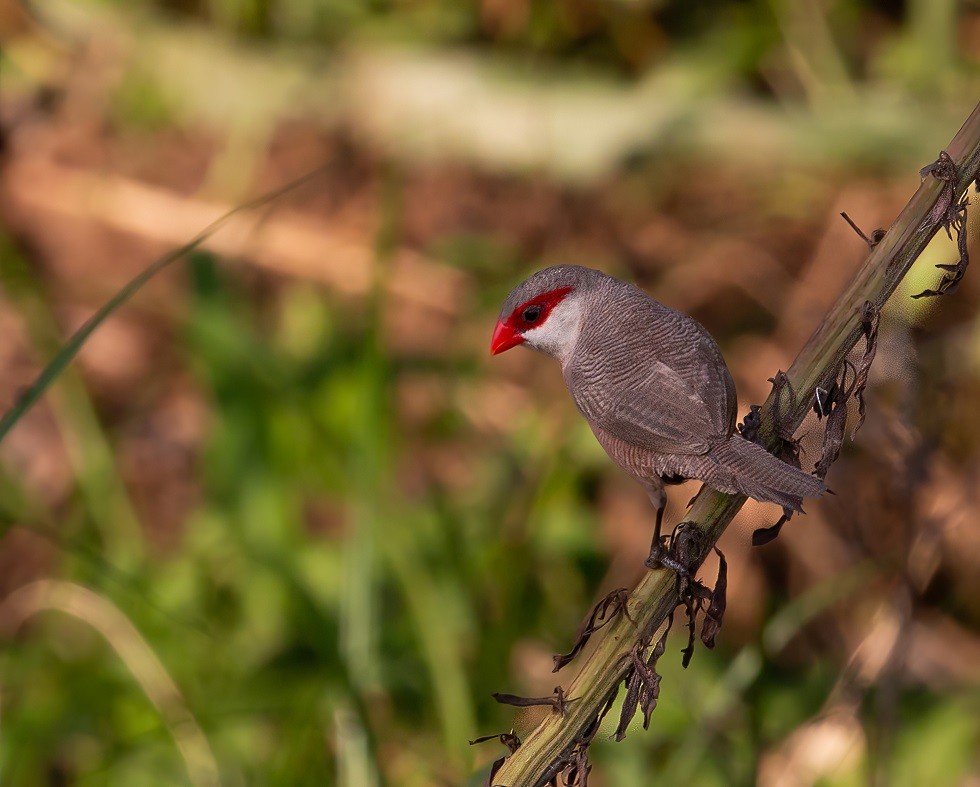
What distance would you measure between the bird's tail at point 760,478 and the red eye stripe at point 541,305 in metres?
0.74

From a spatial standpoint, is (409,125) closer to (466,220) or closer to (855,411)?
(466,220)

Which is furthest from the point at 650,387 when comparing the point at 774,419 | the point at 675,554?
the point at 675,554

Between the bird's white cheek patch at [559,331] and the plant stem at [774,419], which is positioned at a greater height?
the bird's white cheek patch at [559,331]

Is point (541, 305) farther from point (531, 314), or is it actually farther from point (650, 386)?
point (650, 386)

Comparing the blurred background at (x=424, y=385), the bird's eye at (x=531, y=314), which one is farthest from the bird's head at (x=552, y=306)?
the blurred background at (x=424, y=385)

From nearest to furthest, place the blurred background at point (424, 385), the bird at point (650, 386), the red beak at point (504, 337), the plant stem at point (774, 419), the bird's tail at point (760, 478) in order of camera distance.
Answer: the plant stem at point (774, 419)
the bird's tail at point (760, 478)
the bird at point (650, 386)
the red beak at point (504, 337)
the blurred background at point (424, 385)

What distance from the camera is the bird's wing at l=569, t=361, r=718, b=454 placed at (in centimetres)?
188

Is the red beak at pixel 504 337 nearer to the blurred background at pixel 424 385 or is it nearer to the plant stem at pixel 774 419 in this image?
the blurred background at pixel 424 385

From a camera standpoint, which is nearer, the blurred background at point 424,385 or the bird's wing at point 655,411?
the bird's wing at point 655,411

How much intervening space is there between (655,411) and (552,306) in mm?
486

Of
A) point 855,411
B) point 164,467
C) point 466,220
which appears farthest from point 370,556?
point 466,220

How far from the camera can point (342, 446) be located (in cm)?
402

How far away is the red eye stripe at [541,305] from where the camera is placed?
2.32 meters

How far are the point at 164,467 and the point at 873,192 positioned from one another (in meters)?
3.26
